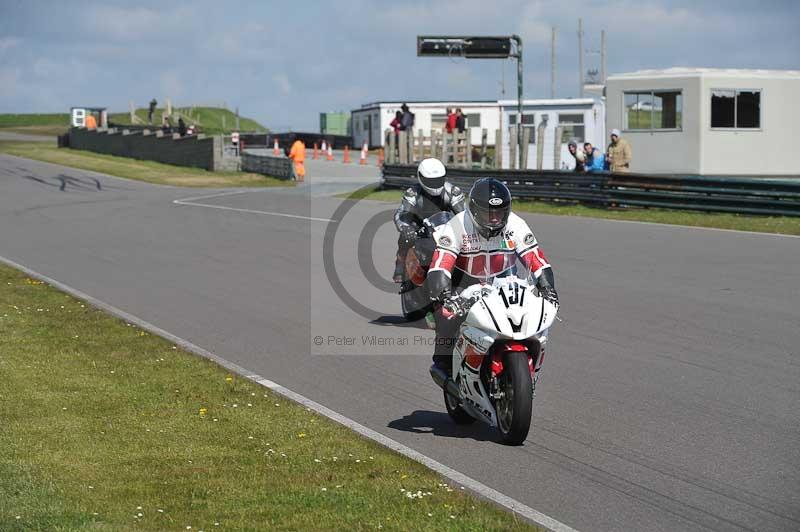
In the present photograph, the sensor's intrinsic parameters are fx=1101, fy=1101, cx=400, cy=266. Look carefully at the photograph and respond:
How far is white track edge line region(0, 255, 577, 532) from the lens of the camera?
5551 mm

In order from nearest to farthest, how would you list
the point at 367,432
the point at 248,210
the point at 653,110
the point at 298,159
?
the point at 367,432
the point at 248,210
the point at 653,110
the point at 298,159

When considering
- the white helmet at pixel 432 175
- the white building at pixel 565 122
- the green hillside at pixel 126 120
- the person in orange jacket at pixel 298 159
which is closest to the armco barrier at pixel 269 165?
the person in orange jacket at pixel 298 159

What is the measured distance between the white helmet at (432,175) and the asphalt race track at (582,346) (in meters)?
1.61

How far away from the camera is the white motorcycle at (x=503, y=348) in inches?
261

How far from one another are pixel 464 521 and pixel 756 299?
27.8 ft

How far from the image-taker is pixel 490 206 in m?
6.78

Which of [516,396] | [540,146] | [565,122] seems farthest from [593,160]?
[516,396]

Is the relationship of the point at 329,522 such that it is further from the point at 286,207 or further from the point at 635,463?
the point at 286,207

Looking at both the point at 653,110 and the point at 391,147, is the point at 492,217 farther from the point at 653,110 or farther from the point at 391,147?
the point at 391,147

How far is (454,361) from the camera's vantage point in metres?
7.38

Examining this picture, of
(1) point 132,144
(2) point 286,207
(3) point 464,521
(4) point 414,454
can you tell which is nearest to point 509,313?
(4) point 414,454

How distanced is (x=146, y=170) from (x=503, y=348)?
132ft

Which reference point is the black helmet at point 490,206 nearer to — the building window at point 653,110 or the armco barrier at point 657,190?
the armco barrier at point 657,190

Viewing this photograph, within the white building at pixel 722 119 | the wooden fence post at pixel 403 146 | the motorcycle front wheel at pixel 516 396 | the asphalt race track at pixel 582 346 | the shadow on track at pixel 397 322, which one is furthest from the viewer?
the wooden fence post at pixel 403 146
